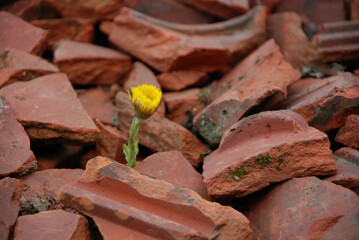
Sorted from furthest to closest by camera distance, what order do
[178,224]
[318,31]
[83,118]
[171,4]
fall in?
[171,4] < [318,31] < [83,118] < [178,224]

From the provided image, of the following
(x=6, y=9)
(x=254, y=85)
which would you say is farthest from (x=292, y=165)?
(x=6, y=9)

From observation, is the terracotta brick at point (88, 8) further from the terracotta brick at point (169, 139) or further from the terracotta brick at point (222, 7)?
the terracotta brick at point (169, 139)

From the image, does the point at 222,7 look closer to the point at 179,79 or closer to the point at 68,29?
the point at 179,79

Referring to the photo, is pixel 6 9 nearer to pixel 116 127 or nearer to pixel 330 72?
pixel 116 127

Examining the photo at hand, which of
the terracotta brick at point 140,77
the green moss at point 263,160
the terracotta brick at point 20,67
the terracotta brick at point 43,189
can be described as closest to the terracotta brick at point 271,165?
the green moss at point 263,160

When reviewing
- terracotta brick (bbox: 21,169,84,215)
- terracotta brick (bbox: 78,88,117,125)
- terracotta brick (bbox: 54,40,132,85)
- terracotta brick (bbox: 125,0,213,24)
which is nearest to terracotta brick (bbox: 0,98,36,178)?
terracotta brick (bbox: 21,169,84,215)

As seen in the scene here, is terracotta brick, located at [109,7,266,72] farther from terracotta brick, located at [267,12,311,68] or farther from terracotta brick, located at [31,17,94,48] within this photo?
terracotta brick, located at [31,17,94,48]
